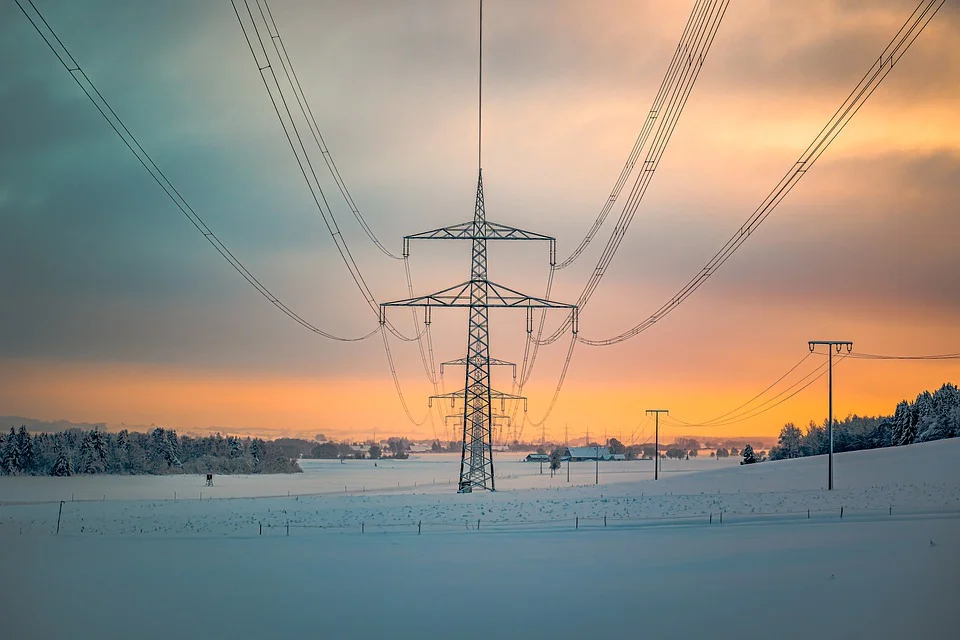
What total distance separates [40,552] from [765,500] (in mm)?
43551

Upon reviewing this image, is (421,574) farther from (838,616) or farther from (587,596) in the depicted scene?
(838,616)

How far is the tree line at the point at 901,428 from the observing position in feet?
403

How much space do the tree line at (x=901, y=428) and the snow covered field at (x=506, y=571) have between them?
228 feet

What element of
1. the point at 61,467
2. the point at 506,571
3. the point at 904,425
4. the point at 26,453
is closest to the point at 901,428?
the point at 904,425

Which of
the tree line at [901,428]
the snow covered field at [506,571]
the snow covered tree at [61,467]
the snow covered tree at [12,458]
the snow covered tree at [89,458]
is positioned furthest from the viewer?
the snow covered tree at [89,458]

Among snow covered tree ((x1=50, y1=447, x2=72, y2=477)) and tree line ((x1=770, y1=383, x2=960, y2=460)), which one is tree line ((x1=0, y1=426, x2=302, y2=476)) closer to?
snow covered tree ((x1=50, y1=447, x2=72, y2=477))

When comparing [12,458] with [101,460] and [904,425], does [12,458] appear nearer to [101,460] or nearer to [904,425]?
[101,460]

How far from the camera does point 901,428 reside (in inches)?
5285

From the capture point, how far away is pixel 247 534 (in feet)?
151

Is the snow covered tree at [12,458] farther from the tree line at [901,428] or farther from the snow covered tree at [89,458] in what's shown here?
the tree line at [901,428]

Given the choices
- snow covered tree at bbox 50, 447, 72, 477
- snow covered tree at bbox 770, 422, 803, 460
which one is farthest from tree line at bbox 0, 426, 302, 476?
snow covered tree at bbox 770, 422, 803, 460

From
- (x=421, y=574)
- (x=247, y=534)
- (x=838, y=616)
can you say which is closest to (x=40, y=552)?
(x=247, y=534)

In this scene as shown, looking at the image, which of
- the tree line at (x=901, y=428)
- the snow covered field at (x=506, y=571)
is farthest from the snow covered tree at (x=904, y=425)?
the snow covered field at (x=506, y=571)

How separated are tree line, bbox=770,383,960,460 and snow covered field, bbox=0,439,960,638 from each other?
69.6m
